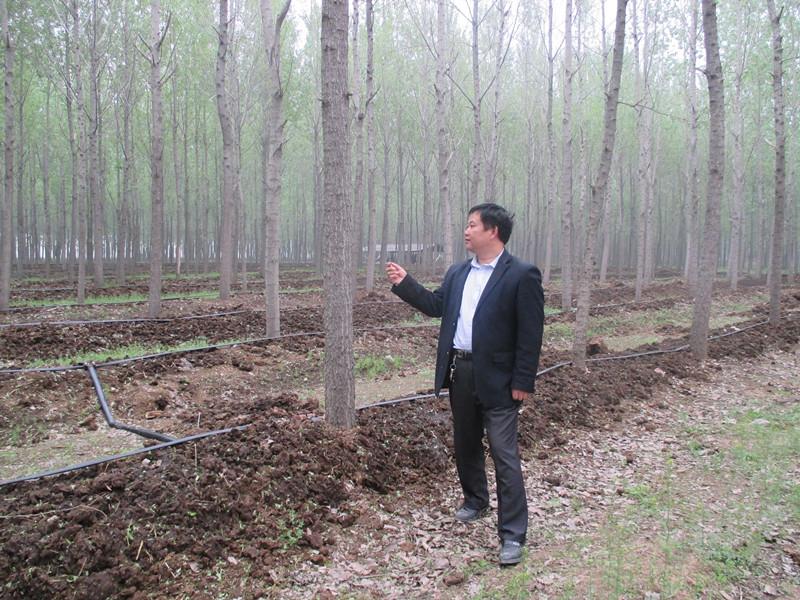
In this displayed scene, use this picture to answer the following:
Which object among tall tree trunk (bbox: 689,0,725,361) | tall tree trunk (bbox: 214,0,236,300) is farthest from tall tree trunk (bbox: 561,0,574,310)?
tall tree trunk (bbox: 214,0,236,300)

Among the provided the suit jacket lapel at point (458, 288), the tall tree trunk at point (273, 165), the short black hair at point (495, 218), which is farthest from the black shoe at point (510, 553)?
the tall tree trunk at point (273, 165)

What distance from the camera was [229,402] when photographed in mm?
5508

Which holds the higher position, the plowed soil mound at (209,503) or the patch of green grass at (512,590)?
the plowed soil mound at (209,503)

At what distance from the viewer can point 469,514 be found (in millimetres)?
3205

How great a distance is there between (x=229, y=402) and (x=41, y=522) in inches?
110

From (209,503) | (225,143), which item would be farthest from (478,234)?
(225,143)

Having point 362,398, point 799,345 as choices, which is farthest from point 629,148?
point 362,398

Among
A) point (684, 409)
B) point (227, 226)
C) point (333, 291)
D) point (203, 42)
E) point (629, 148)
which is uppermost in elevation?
point (203, 42)

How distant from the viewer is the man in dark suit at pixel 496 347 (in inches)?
108

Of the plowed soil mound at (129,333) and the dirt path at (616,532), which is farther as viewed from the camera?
the plowed soil mound at (129,333)

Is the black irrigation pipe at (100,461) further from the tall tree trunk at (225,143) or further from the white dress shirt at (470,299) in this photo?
the tall tree trunk at (225,143)

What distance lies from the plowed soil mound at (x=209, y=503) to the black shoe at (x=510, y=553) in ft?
2.98

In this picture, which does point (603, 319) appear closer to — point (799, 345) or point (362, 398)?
point (799, 345)

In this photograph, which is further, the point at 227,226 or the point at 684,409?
the point at 227,226
